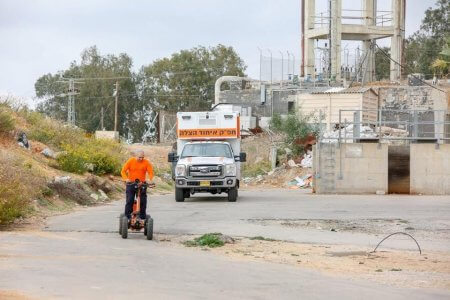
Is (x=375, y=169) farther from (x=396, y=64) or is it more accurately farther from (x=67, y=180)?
(x=396, y=64)

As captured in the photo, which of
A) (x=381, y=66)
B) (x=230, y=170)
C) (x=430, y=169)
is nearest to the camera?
(x=230, y=170)

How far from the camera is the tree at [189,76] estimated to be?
88.9 metres

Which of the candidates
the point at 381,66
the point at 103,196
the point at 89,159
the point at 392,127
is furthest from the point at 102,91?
the point at 103,196

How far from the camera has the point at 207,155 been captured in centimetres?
3078

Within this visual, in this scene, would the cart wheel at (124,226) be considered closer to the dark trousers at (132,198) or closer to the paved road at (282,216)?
the dark trousers at (132,198)

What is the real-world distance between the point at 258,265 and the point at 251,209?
1252 cm

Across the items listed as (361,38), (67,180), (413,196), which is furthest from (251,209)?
(361,38)

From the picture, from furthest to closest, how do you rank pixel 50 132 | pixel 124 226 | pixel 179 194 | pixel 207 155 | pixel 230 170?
1. pixel 50 132
2. pixel 207 155
3. pixel 179 194
4. pixel 230 170
5. pixel 124 226

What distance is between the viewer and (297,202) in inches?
1185

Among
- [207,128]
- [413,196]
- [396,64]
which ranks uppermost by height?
[396,64]

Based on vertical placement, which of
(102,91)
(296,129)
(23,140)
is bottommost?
(23,140)

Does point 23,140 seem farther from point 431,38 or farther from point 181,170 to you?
point 431,38

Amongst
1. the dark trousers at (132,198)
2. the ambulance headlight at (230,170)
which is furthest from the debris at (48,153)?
the dark trousers at (132,198)

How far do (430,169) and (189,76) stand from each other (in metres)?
54.3
